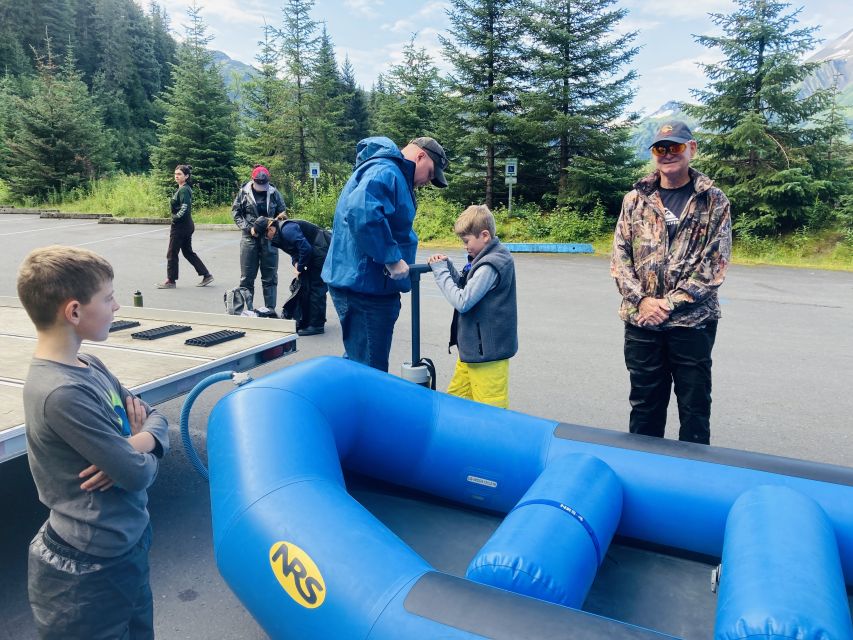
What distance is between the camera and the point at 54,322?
70.1 inches

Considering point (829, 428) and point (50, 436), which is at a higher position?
point (50, 436)

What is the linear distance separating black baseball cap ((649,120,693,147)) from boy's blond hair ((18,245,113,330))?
8.86ft

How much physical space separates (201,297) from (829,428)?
819cm

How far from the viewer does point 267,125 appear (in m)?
24.5

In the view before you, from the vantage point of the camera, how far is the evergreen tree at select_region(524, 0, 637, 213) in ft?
57.5

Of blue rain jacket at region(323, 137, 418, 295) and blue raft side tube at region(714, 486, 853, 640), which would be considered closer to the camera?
blue raft side tube at region(714, 486, 853, 640)

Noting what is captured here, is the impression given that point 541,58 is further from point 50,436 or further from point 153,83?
point 153,83

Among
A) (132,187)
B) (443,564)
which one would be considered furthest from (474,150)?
(443,564)

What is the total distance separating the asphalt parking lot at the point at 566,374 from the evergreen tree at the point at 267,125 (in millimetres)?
12024

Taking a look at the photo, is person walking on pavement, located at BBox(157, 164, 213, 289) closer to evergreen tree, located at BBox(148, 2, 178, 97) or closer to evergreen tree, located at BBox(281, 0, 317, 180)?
evergreen tree, located at BBox(281, 0, 317, 180)

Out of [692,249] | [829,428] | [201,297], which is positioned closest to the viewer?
[692,249]

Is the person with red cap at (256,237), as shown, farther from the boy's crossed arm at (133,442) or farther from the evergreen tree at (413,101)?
the evergreen tree at (413,101)

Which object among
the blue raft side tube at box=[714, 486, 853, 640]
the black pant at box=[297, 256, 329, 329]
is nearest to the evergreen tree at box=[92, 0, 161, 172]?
the black pant at box=[297, 256, 329, 329]

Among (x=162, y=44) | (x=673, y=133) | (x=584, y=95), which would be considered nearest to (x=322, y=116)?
(x=584, y=95)
